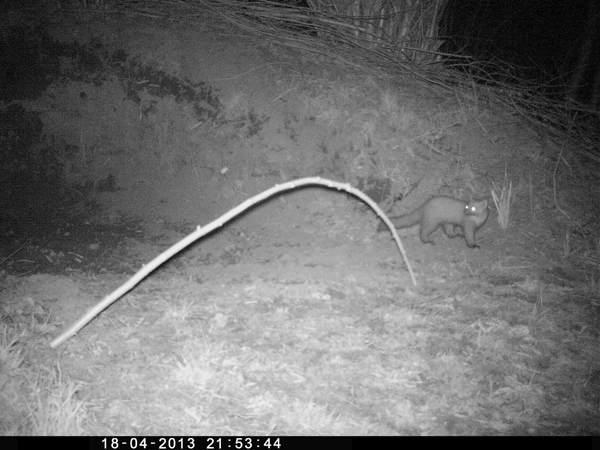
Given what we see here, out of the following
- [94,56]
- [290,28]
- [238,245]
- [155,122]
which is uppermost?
[290,28]

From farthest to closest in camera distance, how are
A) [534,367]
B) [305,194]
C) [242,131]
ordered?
1. [242,131]
2. [305,194]
3. [534,367]

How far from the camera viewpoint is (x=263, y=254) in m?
5.14

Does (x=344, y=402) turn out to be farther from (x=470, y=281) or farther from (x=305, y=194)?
(x=305, y=194)

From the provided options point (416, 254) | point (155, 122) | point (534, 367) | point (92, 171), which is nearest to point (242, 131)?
point (155, 122)

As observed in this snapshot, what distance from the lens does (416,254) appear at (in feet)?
16.5

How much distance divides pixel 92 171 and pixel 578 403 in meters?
6.61

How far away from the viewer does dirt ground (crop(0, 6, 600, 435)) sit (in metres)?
2.87

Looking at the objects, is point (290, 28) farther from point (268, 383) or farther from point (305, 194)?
point (268, 383)

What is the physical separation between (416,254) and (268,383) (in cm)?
268

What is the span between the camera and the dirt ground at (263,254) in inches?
113

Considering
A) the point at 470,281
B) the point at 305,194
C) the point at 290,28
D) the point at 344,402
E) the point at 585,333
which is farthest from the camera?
the point at 290,28

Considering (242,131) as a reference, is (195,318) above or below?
below

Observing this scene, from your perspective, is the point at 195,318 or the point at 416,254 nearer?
the point at 195,318

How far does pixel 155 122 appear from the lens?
665cm
